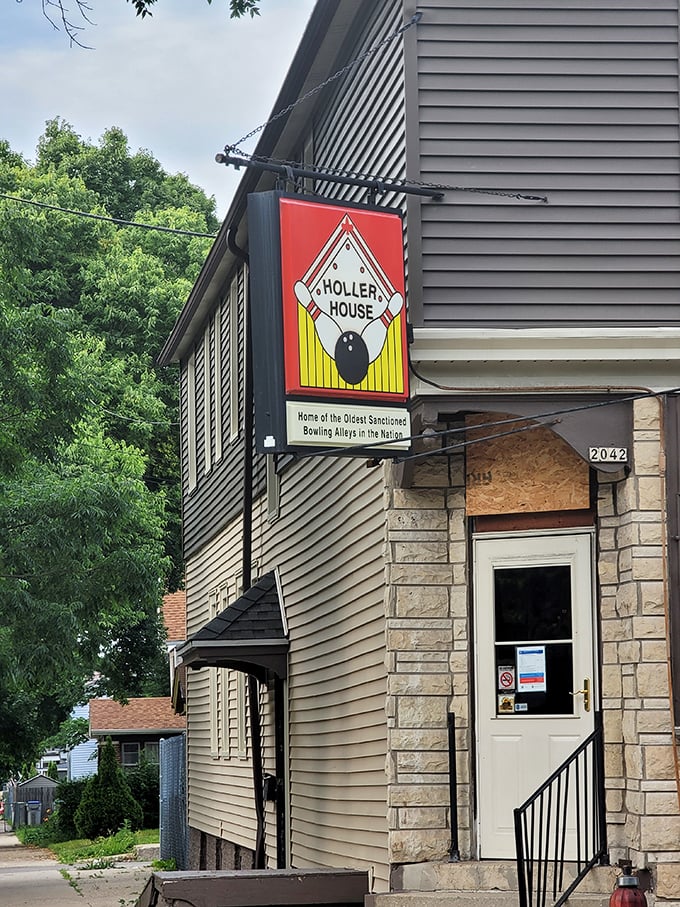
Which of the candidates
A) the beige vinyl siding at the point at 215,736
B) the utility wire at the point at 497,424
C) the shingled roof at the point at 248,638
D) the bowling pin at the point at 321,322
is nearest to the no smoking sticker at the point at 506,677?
the utility wire at the point at 497,424

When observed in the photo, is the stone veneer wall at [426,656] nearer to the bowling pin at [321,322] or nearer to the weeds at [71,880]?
the bowling pin at [321,322]

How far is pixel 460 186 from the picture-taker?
10.3 meters

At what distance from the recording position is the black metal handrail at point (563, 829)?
9375 millimetres

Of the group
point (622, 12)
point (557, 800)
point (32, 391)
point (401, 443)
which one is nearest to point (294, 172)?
point (401, 443)

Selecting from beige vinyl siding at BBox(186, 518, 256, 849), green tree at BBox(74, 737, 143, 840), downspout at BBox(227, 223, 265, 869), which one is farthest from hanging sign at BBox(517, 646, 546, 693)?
green tree at BBox(74, 737, 143, 840)

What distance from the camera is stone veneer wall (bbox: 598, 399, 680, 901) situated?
9.36 m

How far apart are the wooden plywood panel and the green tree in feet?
96.5

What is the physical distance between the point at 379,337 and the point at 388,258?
25.3 inches

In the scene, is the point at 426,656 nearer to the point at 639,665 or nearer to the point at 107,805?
the point at 639,665

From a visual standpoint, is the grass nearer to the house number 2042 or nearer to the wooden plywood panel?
the wooden plywood panel

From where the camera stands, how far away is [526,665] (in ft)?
33.9

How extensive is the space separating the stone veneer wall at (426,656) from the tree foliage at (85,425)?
11.8 meters

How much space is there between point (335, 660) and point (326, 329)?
4103mm

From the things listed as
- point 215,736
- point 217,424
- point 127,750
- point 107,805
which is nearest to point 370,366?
point 217,424
